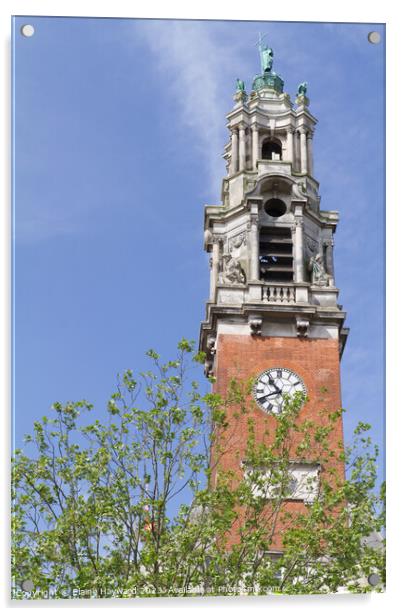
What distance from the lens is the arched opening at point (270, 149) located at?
26.4 metres

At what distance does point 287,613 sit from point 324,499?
8.76 ft

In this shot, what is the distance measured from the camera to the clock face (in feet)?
70.2

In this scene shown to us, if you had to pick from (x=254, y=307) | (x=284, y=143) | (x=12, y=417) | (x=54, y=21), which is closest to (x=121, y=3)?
(x=54, y=21)

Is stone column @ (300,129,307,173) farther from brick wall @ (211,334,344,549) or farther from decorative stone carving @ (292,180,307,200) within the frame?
brick wall @ (211,334,344,549)

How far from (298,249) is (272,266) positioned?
2.63 ft

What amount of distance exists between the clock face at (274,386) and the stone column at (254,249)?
227 cm

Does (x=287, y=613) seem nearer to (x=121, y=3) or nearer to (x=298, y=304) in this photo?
(x=121, y=3)

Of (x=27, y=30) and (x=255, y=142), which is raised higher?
(x=255, y=142)

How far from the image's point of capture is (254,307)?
899 inches

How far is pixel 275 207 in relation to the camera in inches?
997

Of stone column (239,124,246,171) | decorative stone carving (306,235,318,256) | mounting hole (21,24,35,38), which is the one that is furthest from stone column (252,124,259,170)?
mounting hole (21,24,35,38)

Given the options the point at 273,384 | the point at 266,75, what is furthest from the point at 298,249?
the point at 266,75

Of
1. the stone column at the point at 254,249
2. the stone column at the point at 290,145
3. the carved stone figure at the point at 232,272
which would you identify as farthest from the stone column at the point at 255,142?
the carved stone figure at the point at 232,272
